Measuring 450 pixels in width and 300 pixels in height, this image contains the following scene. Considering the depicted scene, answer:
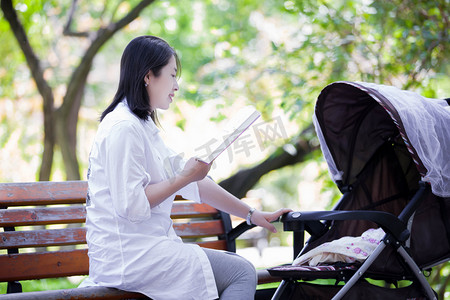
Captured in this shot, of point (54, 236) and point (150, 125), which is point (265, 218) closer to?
point (150, 125)

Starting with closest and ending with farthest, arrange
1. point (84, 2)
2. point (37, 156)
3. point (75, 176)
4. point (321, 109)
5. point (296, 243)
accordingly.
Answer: point (296, 243) → point (321, 109) → point (75, 176) → point (84, 2) → point (37, 156)

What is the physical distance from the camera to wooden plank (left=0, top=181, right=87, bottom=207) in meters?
2.65

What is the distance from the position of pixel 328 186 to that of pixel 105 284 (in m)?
2.77

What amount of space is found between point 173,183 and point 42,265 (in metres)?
0.97

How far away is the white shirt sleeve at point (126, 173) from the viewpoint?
1.97 m

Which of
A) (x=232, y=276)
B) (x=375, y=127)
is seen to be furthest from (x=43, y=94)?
(x=232, y=276)

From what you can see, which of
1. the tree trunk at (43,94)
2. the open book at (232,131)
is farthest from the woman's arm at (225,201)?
the tree trunk at (43,94)

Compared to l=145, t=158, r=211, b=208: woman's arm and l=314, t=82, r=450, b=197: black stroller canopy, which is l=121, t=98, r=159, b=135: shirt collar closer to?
l=145, t=158, r=211, b=208: woman's arm

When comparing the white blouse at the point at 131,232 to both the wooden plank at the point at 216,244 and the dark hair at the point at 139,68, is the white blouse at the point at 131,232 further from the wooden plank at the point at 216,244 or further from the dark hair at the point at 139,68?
the wooden plank at the point at 216,244

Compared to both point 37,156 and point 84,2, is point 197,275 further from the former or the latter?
point 37,156

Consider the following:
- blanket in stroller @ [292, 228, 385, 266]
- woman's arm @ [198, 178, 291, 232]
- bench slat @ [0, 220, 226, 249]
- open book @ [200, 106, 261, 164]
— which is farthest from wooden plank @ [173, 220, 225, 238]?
open book @ [200, 106, 261, 164]

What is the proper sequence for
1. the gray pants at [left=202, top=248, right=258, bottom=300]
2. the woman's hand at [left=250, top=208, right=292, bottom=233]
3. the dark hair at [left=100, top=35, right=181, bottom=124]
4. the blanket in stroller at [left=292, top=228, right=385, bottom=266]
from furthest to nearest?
the woman's hand at [left=250, top=208, right=292, bottom=233]
the blanket in stroller at [left=292, top=228, right=385, bottom=266]
the dark hair at [left=100, top=35, right=181, bottom=124]
the gray pants at [left=202, top=248, right=258, bottom=300]

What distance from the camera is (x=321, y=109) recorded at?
292 centimetres

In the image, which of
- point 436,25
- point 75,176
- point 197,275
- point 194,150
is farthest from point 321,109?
point 75,176
